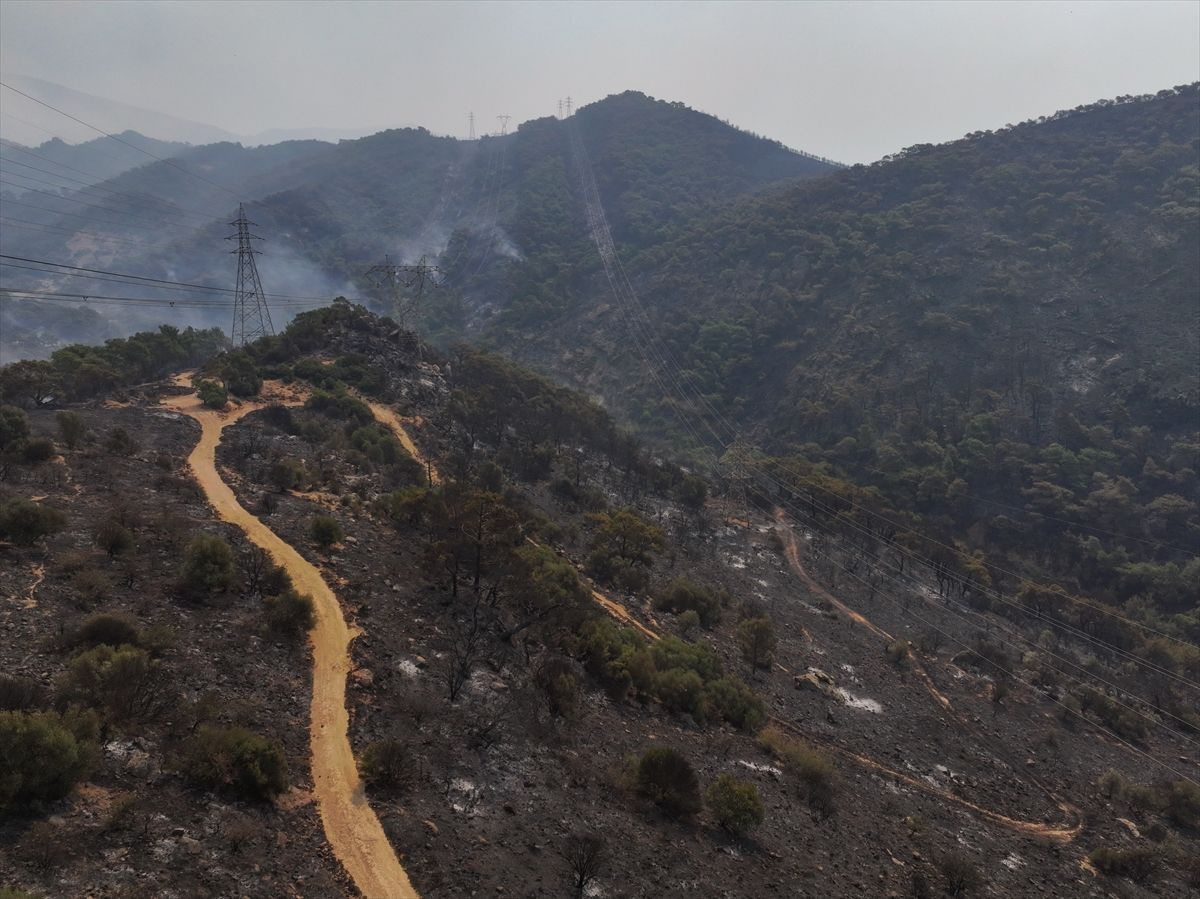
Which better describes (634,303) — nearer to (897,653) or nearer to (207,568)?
(897,653)

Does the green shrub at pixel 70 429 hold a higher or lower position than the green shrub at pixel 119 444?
higher

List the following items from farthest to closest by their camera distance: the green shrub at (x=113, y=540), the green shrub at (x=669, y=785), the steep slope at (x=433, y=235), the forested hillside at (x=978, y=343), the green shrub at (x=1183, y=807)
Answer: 1. the steep slope at (x=433, y=235)
2. the forested hillside at (x=978, y=343)
3. the green shrub at (x=1183, y=807)
4. the green shrub at (x=113, y=540)
5. the green shrub at (x=669, y=785)

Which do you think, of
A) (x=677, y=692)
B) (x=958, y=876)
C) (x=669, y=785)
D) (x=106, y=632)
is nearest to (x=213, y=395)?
(x=106, y=632)

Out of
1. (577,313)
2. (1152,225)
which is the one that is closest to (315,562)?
(577,313)

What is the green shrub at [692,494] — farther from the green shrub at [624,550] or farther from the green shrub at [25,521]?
the green shrub at [25,521]

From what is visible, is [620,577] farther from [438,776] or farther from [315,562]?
Answer: [438,776]

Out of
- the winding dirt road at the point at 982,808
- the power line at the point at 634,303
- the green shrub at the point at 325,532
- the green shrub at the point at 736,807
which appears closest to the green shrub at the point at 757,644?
the winding dirt road at the point at 982,808

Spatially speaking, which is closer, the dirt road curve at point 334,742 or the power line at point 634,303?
the dirt road curve at point 334,742

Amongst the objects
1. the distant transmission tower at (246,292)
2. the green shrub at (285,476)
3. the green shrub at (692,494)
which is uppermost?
the distant transmission tower at (246,292)

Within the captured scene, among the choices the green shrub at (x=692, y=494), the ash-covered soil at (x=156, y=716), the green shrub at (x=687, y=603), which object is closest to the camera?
the ash-covered soil at (x=156, y=716)
